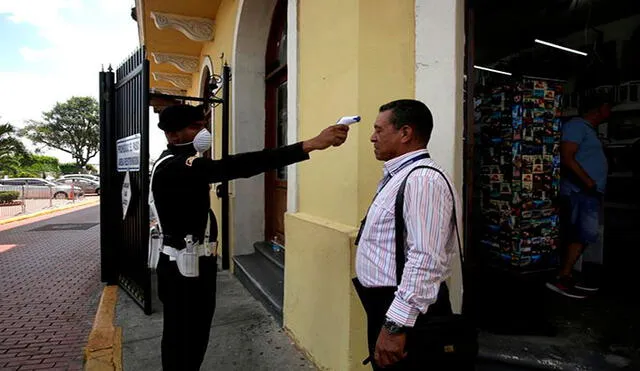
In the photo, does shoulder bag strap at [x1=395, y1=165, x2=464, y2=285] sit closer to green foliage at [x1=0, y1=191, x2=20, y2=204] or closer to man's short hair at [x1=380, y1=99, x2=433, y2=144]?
man's short hair at [x1=380, y1=99, x2=433, y2=144]

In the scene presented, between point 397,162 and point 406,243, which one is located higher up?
point 397,162

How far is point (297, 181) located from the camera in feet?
11.0

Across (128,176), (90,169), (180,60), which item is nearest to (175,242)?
(128,176)

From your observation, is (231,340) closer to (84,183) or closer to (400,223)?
(400,223)

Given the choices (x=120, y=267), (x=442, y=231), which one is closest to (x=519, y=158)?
(x=442, y=231)

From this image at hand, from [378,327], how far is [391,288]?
22 cm

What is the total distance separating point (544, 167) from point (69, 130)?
208 feet

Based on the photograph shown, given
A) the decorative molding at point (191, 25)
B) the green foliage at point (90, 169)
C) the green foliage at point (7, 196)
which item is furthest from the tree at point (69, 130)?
the decorative molding at point (191, 25)

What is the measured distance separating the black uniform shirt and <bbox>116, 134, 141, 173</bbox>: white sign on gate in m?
1.88

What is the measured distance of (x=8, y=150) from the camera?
21.8m

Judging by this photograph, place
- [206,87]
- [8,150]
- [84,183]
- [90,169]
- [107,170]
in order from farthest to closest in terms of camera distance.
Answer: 1. [90,169]
2. [84,183]
3. [8,150]
4. [206,87]
5. [107,170]

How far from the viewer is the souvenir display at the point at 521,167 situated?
11.3 feet

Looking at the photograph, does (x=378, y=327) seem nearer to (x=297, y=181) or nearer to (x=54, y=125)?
(x=297, y=181)

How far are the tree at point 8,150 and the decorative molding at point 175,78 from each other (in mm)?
14124
